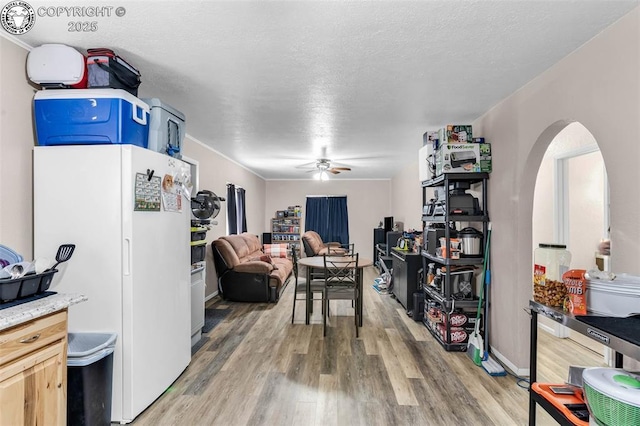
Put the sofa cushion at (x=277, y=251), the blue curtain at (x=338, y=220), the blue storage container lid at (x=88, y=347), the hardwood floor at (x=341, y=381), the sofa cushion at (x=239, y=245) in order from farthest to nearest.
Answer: the blue curtain at (x=338, y=220), the sofa cushion at (x=277, y=251), the sofa cushion at (x=239, y=245), the hardwood floor at (x=341, y=381), the blue storage container lid at (x=88, y=347)

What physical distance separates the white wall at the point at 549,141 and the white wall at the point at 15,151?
11.2 ft

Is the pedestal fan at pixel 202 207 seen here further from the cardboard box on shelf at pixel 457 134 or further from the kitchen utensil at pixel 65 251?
the cardboard box on shelf at pixel 457 134

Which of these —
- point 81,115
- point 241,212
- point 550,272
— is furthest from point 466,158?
point 241,212

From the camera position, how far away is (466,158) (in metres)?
3.13

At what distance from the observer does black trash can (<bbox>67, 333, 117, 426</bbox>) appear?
5.80ft

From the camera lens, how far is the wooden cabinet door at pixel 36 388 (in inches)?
52.7

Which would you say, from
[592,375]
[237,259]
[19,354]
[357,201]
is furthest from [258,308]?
[357,201]

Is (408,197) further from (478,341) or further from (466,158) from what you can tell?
(478,341)

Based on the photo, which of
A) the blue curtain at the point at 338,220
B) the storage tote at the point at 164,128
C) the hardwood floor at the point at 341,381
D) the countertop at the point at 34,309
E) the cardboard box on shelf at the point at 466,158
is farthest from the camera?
the blue curtain at the point at 338,220

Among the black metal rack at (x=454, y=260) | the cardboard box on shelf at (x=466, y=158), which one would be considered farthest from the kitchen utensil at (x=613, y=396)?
the cardboard box on shelf at (x=466, y=158)

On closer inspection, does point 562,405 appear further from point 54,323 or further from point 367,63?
point 54,323

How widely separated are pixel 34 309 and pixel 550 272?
99.1 inches

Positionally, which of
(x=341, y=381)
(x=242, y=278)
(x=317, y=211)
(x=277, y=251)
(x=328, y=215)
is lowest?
(x=341, y=381)

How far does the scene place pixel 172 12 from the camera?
64.5 inches
